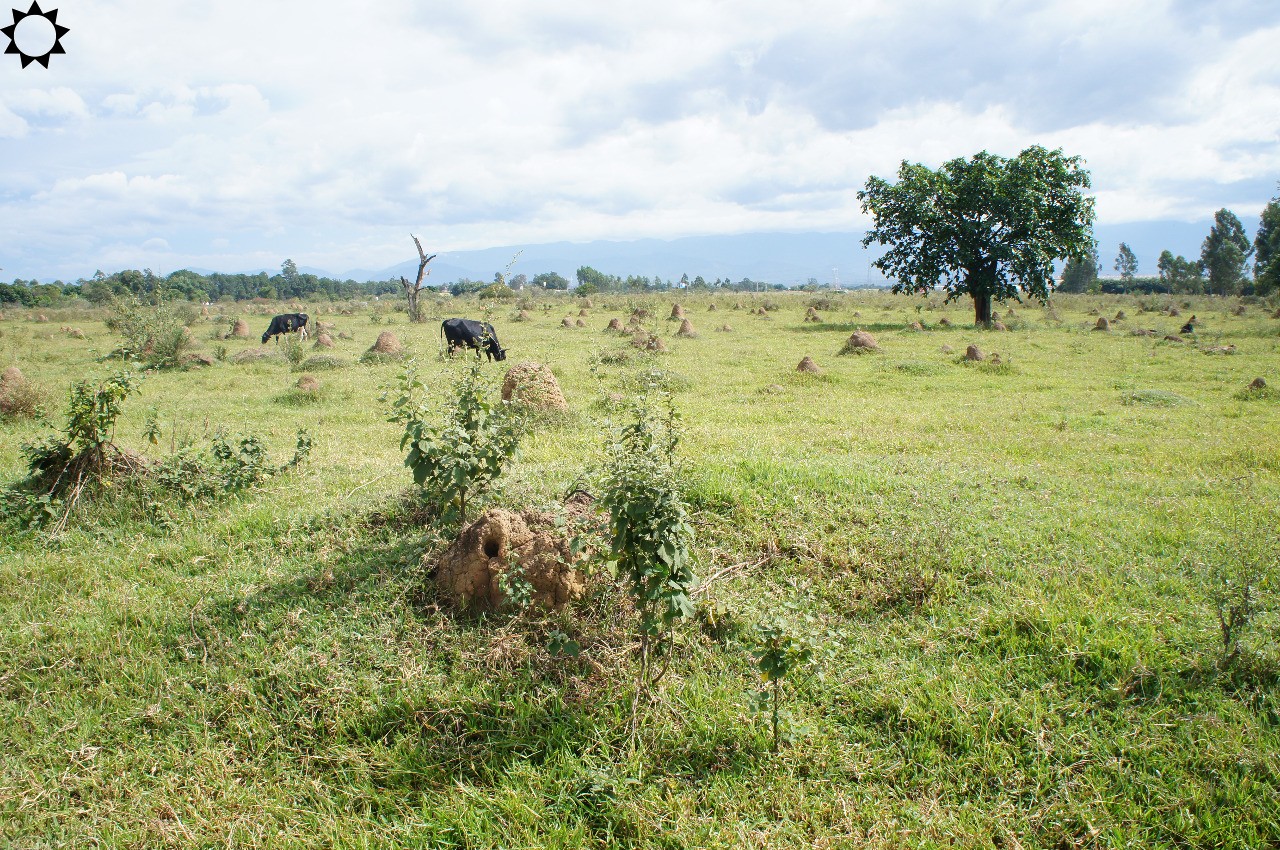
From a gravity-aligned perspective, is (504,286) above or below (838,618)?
above

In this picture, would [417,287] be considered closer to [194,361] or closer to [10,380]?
[194,361]

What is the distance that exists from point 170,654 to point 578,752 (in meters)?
2.50

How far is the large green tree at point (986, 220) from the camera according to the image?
76.9 feet

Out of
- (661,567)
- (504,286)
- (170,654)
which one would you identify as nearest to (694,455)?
(504,286)

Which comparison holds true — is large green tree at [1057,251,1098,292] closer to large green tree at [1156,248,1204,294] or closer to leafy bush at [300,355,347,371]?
large green tree at [1156,248,1204,294]

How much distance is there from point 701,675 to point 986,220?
25.4 meters

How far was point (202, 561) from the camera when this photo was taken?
15.8 feet

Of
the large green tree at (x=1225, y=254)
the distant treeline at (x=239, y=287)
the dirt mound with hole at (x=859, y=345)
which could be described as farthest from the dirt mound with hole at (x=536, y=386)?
the large green tree at (x=1225, y=254)

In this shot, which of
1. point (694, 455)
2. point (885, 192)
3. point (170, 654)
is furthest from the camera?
point (885, 192)

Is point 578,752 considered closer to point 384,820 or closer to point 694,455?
point 384,820

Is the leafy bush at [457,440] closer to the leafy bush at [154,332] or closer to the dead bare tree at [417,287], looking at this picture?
the leafy bush at [154,332]

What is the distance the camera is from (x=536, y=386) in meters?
8.93

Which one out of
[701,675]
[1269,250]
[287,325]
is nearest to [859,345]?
[701,675]

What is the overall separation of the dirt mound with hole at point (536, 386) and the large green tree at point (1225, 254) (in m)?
54.1
